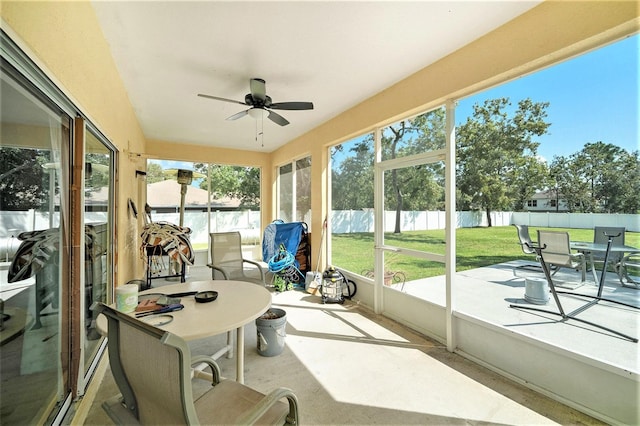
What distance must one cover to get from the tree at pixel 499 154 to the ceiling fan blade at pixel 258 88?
220cm

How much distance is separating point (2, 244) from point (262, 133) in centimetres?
465

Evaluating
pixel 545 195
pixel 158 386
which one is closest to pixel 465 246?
pixel 545 195

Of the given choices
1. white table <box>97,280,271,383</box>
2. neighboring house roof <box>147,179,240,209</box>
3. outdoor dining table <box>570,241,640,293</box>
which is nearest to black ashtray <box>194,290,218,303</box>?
white table <box>97,280,271,383</box>

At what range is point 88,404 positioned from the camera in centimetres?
191

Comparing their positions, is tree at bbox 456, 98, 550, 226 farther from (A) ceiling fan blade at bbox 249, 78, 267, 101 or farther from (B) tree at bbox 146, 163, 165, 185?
(B) tree at bbox 146, 163, 165, 185

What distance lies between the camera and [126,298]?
5.36 ft

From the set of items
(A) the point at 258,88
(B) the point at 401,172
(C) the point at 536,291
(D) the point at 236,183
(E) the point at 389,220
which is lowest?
(C) the point at 536,291

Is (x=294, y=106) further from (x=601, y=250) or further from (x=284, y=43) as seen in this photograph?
(x=601, y=250)

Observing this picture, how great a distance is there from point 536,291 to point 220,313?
8.47 feet

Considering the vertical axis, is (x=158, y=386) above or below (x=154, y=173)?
below

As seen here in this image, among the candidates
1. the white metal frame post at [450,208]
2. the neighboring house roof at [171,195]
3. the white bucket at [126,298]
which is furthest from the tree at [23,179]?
the neighboring house roof at [171,195]

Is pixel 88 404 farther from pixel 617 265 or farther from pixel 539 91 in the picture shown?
pixel 539 91

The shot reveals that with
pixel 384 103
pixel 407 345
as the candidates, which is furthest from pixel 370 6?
pixel 407 345

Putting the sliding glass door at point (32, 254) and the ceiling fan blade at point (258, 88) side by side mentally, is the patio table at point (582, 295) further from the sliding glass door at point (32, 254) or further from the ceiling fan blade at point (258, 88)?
the sliding glass door at point (32, 254)
